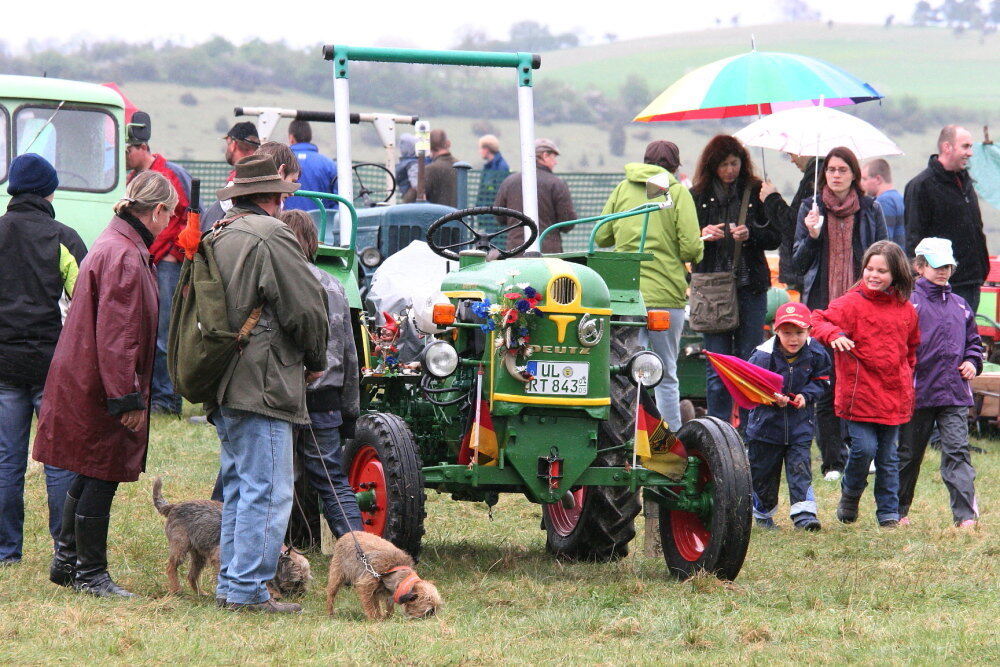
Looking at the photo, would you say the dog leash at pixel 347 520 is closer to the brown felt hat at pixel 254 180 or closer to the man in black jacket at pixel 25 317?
the brown felt hat at pixel 254 180

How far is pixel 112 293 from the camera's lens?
18.7ft

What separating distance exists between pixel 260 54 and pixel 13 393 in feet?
205

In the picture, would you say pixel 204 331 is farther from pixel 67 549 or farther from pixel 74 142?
pixel 74 142

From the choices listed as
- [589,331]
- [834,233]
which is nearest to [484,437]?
[589,331]

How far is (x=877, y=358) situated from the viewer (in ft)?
25.8

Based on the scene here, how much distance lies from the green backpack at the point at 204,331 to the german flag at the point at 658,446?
6.38 ft

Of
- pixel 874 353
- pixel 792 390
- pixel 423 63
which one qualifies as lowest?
pixel 792 390

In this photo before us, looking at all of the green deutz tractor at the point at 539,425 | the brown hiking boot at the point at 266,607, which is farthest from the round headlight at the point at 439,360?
the brown hiking boot at the point at 266,607

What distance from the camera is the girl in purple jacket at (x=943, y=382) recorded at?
7965 mm

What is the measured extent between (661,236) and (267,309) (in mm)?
4395

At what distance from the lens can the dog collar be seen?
548 centimetres

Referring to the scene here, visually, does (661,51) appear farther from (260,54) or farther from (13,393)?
(13,393)

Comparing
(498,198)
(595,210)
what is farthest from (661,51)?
(498,198)

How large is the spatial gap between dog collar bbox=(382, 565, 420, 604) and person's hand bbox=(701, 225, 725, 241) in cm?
474
